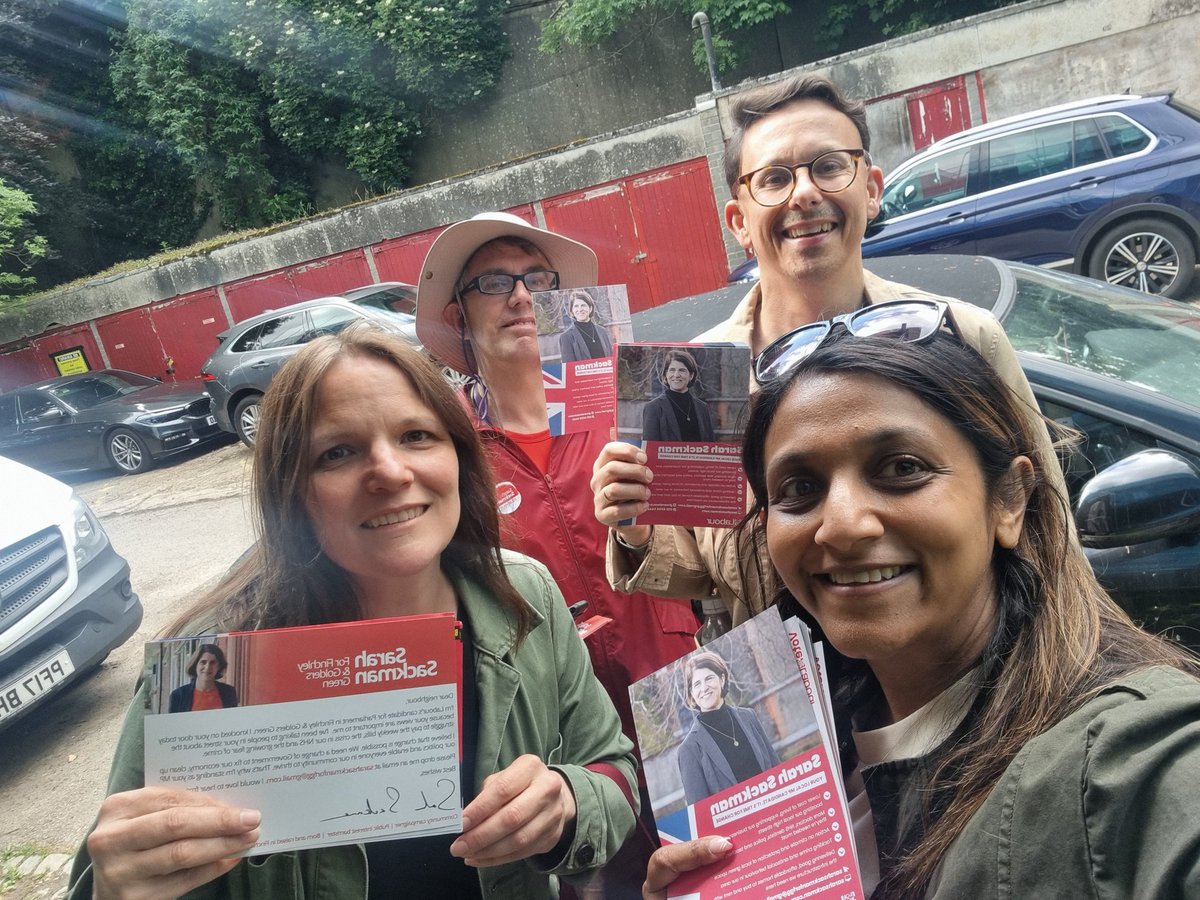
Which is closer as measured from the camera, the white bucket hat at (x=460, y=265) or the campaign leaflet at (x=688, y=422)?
the campaign leaflet at (x=688, y=422)

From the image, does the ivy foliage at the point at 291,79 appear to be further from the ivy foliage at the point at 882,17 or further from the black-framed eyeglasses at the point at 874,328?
the black-framed eyeglasses at the point at 874,328

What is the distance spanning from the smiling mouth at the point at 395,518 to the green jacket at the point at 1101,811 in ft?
3.05

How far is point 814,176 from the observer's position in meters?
1.96

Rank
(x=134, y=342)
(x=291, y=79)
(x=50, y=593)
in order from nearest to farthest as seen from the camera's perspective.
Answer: (x=50, y=593) < (x=134, y=342) < (x=291, y=79)

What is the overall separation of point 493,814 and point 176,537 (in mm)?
7772

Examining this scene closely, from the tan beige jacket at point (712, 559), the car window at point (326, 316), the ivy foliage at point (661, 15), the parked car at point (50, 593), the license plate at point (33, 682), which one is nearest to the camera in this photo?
the tan beige jacket at point (712, 559)

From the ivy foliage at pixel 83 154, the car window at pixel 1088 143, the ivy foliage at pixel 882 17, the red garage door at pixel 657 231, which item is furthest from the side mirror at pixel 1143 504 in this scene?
the ivy foliage at pixel 83 154

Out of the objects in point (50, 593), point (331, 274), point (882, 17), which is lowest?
point (50, 593)

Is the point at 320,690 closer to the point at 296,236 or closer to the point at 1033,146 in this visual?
the point at 1033,146

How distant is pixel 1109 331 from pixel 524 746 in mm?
2415

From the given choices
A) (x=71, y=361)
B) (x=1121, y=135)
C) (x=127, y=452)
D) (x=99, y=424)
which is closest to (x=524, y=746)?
(x=1121, y=135)

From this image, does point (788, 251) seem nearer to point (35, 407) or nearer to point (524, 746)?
point (524, 746)

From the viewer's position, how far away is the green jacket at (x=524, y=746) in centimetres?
131
